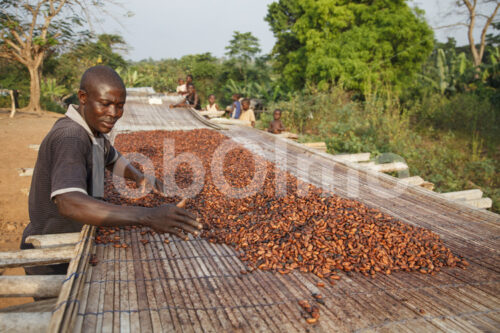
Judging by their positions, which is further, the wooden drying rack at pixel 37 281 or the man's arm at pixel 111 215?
the man's arm at pixel 111 215

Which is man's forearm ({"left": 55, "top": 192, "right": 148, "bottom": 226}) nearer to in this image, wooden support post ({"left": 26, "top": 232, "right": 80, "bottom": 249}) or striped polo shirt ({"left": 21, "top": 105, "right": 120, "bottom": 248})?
striped polo shirt ({"left": 21, "top": 105, "right": 120, "bottom": 248})

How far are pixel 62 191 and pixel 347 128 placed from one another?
19.4 feet

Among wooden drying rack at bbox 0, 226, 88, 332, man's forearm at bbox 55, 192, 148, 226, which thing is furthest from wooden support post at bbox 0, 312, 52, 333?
man's forearm at bbox 55, 192, 148, 226

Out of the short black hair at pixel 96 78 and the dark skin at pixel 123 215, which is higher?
the short black hair at pixel 96 78

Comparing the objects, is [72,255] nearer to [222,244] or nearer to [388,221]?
[222,244]

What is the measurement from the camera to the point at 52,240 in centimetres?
168

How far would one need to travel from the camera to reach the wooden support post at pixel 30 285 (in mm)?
1401

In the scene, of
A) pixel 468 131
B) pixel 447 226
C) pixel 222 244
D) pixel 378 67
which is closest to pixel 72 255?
pixel 222 244

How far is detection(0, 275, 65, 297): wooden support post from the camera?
140 cm

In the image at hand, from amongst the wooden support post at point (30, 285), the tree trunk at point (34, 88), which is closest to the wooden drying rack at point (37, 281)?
the wooden support post at point (30, 285)

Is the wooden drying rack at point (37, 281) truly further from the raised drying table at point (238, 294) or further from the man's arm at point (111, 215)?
the man's arm at point (111, 215)

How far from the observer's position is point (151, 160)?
12.3 ft

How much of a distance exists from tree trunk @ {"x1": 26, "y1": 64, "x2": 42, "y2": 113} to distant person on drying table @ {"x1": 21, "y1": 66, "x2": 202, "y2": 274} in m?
10.8

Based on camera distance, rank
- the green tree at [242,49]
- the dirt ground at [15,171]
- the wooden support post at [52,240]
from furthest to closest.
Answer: the green tree at [242,49], the dirt ground at [15,171], the wooden support post at [52,240]
